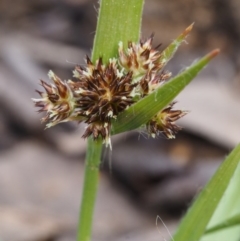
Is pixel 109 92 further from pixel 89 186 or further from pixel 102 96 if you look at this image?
pixel 89 186

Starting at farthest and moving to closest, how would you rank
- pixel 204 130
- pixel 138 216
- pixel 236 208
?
pixel 204 130 < pixel 138 216 < pixel 236 208

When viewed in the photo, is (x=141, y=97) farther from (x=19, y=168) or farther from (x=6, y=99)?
(x=6, y=99)

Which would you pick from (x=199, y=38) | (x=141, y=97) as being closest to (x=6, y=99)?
(x=199, y=38)

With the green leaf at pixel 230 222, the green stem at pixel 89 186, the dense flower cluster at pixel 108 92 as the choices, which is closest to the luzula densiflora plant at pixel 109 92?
the dense flower cluster at pixel 108 92

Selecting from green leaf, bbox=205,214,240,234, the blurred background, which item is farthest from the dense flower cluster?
the blurred background

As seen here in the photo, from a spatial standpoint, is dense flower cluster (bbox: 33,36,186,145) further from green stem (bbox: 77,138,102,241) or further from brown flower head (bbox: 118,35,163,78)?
green stem (bbox: 77,138,102,241)

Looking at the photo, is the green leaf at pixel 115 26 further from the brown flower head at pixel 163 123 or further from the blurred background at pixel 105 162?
the blurred background at pixel 105 162

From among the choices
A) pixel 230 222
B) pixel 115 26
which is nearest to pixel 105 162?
pixel 230 222
